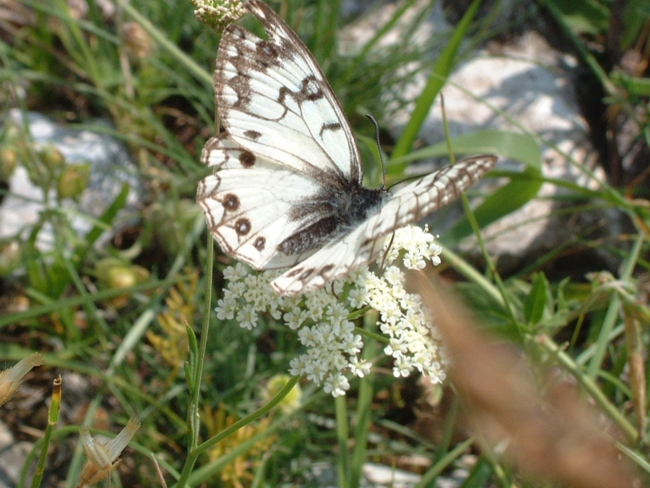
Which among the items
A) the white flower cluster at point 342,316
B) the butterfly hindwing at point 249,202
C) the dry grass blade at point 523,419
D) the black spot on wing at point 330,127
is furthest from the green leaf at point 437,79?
the dry grass blade at point 523,419

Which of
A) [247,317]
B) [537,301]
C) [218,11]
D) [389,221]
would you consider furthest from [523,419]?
[218,11]

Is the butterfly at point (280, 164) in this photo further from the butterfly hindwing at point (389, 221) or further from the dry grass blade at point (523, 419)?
the dry grass blade at point (523, 419)

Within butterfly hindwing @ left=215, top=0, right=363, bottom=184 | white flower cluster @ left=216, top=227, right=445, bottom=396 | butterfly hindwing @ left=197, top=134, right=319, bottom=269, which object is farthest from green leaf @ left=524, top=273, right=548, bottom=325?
butterfly hindwing @ left=197, top=134, right=319, bottom=269

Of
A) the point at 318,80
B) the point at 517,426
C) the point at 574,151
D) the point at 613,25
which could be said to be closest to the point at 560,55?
the point at 613,25

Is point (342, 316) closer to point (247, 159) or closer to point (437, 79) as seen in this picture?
point (247, 159)

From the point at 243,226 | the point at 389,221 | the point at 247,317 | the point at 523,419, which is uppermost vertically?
the point at 389,221

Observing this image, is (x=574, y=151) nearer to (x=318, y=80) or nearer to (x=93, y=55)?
(x=318, y=80)

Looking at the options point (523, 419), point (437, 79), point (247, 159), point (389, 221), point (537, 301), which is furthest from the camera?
point (437, 79)
